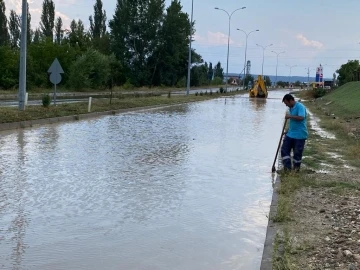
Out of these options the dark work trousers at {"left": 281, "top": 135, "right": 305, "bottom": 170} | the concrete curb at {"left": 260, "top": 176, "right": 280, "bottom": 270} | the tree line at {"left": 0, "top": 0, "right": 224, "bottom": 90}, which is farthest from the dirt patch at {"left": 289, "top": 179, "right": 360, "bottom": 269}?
the tree line at {"left": 0, "top": 0, "right": 224, "bottom": 90}

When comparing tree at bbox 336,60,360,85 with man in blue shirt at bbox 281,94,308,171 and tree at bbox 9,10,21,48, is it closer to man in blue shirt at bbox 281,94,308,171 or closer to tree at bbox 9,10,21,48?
tree at bbox 9,10,21,48

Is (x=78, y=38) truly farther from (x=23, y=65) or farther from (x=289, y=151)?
(x=289, y=151)

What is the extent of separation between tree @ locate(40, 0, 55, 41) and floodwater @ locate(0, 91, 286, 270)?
193 feet

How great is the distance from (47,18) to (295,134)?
65118 mm

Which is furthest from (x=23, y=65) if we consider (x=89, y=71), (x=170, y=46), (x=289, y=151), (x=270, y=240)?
(x=170, y=46)

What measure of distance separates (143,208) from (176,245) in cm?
151

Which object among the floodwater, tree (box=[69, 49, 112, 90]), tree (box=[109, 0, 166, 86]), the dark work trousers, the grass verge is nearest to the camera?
the grass verge

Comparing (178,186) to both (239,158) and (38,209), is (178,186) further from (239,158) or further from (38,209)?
(239,158)

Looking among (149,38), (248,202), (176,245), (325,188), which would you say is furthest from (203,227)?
(149,38)

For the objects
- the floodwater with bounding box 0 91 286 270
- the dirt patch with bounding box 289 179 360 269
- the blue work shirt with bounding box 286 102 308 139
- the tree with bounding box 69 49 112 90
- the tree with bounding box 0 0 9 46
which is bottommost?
the floodwater with bounding box 0 91 286 270

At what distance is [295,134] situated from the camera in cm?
947

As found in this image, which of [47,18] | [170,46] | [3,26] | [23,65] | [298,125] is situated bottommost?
[298,125]

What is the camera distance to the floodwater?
5184 millimetres

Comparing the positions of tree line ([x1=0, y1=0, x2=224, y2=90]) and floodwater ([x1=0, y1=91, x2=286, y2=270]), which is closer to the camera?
floodwater ([x1=0, y1=91, x2=286, y2=270])
